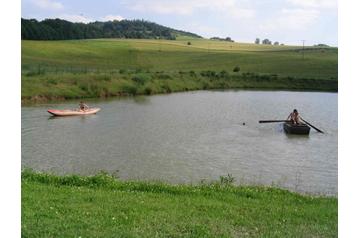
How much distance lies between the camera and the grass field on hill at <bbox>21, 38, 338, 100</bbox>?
6125cm

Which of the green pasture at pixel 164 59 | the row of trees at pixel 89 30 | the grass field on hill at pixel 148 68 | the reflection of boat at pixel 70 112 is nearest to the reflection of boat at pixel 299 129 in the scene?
the reflection of boat at pixel 70 112

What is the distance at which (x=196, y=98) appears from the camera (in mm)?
64062

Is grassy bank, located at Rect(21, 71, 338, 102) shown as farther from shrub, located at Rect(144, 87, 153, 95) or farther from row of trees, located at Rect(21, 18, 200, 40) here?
row of trees, located at Rect(21, 18, 200, 40)

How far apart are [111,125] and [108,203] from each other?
2862 centimetres

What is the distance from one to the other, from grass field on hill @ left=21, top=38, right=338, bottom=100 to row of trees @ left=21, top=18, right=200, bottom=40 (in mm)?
14331

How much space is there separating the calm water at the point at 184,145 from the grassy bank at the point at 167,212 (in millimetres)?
7171

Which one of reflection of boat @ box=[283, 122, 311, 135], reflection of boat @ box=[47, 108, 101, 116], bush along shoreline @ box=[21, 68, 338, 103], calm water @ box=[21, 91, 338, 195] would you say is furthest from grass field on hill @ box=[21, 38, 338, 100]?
reflection of boat @ box=[283, 122, 311, 135]

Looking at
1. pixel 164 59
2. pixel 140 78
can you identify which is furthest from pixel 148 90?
pixel 164 59

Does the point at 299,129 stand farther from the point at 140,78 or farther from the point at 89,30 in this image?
the point at 89,30

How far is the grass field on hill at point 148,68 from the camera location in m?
61.2

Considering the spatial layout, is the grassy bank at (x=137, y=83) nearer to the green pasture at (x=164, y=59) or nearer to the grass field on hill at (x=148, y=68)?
the grass field on hill at (x=148, y=68)

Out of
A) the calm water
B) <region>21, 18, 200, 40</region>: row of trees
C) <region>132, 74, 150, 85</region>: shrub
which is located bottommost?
the calm water
